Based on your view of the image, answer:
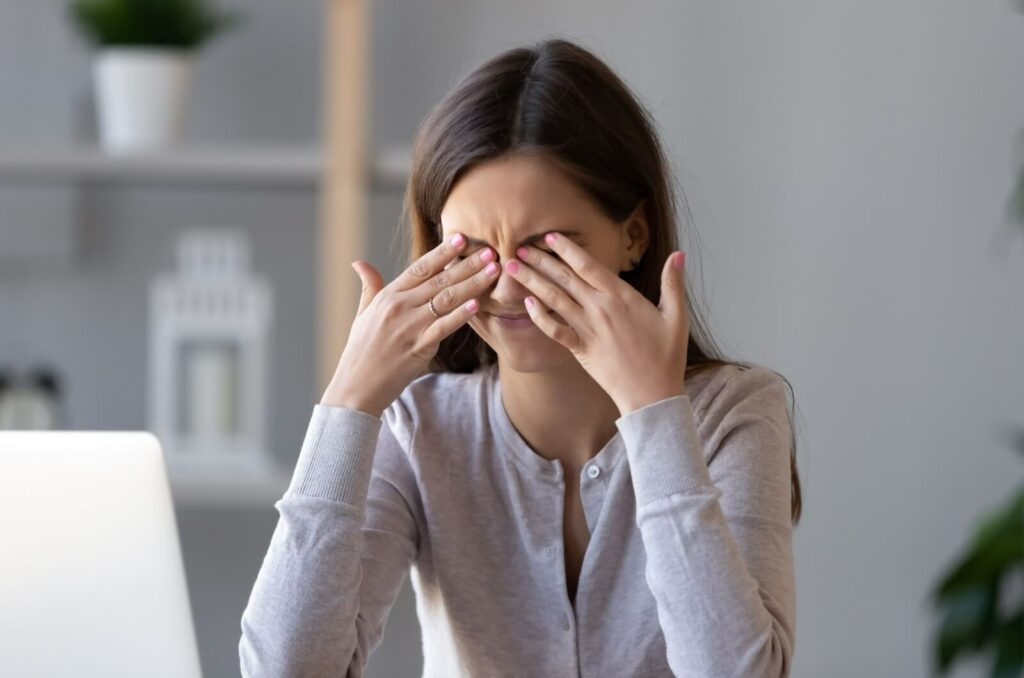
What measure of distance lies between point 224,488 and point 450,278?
120cm

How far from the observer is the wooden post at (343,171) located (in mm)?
2283

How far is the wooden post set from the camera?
2.28 meters

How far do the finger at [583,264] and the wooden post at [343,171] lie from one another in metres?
1.16

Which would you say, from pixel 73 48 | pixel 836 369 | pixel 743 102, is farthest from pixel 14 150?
pixel 836 369

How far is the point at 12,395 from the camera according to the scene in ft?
7.69

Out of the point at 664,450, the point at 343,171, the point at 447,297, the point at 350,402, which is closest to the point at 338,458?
the point at 350,402

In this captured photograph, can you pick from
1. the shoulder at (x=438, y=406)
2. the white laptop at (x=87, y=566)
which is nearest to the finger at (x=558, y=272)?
the shoulder at (x=438, y=406)

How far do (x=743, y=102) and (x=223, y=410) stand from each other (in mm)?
1054

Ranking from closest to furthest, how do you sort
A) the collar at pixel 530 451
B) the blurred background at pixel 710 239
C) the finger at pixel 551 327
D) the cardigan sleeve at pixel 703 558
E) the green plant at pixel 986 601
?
the cardigan sleeve at pixel 703 558 < the finger at pixel 551 327 < the collar at pixel 530 451 < the green plant at pixel 986 601 < the blurred background at pixel 710 239

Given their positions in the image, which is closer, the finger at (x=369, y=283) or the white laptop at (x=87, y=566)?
the white laptop at (x=87, y=566)

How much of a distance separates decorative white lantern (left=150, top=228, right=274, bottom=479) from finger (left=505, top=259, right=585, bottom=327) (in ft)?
4.12

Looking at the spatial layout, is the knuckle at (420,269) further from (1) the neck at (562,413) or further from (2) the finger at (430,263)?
(1) the neck at (562,413)

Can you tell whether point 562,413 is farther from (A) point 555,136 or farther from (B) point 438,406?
(A) point 555,136

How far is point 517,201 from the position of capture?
3.79ft
